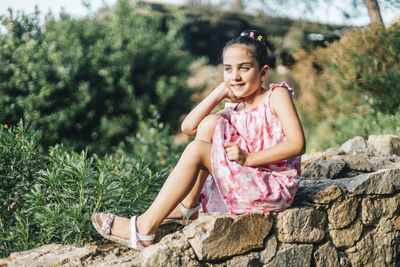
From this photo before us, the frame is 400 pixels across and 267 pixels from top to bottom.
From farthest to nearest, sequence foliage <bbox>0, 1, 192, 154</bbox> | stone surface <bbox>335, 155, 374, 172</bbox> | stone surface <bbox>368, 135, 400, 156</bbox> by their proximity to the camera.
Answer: foliage <bbox>0, 1, 192, 154</bbox>, stone surface <bbox>368, 135, 400, 156</bbox>, stone surface <bbox>335, 155, 374, 172</bbox>

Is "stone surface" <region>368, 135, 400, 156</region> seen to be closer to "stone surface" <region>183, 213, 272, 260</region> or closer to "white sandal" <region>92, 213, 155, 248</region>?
"stone surface" <region>183, 213, 272, 260</region>

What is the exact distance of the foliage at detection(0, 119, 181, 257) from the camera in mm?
2582

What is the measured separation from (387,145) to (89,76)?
13.8ft

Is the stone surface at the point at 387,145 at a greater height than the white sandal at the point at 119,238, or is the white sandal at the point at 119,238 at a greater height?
the stone surface at the point at 387,145

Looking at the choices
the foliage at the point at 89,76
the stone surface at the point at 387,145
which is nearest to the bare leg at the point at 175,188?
the stone surface at the point at 387,145

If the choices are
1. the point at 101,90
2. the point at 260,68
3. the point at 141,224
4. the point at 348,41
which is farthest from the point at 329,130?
the point at 141,224

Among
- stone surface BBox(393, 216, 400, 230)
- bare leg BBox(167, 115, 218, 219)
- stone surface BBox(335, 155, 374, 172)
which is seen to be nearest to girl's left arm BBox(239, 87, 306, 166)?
bare leg BBox(167, 115, 218, 219)

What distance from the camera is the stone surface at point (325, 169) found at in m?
3.21

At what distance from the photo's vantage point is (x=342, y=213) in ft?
8.70

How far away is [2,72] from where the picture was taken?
5242 mm

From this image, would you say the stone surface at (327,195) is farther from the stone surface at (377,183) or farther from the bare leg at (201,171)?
the bare leg at (201,171)

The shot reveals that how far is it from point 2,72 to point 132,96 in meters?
1.81

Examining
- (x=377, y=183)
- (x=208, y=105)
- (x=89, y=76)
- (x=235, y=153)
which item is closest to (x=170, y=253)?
(x=235, y=153)

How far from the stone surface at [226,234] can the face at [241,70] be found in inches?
30.0
